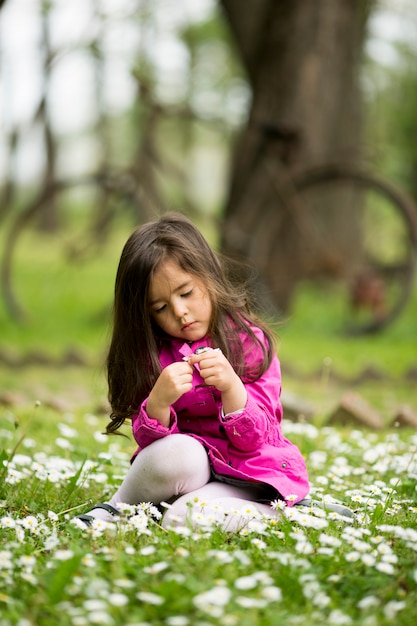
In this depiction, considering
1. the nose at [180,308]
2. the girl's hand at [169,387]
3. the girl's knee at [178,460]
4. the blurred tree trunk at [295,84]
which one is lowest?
the girl's knee at [178,460]

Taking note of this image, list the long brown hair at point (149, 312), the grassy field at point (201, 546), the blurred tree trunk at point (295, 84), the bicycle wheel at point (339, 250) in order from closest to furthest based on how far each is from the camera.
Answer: the grassy field at point (201, 546) → the long brown hair at point (149, 312) → the bicycle wheel at point (339, 250) → the blurred tree trunk at point (295, 84)

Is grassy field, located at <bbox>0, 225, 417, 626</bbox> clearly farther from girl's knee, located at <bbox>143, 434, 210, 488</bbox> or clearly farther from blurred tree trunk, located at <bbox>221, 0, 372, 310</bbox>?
blurred tree trunk, located at <bbox>221, 0, 372, 310</bbox>

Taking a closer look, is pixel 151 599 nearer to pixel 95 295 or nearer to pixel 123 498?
pixel 123 498

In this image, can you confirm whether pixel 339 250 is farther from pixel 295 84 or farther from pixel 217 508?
pixel 217 508

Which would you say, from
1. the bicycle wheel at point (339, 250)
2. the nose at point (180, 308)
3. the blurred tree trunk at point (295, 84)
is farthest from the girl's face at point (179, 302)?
the blurred tree trunk at point (295, 84)

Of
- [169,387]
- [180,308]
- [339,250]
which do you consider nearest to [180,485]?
[169,387]

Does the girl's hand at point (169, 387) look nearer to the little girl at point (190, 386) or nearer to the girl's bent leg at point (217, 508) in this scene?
the little girl at point (190, 386)

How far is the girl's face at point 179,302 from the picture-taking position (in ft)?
8.11

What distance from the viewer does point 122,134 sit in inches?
1197

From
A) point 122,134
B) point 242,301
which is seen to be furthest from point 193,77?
point 242,301

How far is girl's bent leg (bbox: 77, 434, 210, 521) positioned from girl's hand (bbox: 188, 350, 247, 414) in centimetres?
17

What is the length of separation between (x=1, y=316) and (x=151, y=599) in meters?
6.75

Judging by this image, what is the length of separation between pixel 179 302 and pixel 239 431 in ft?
1.44

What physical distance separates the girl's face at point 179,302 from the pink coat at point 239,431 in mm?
75
